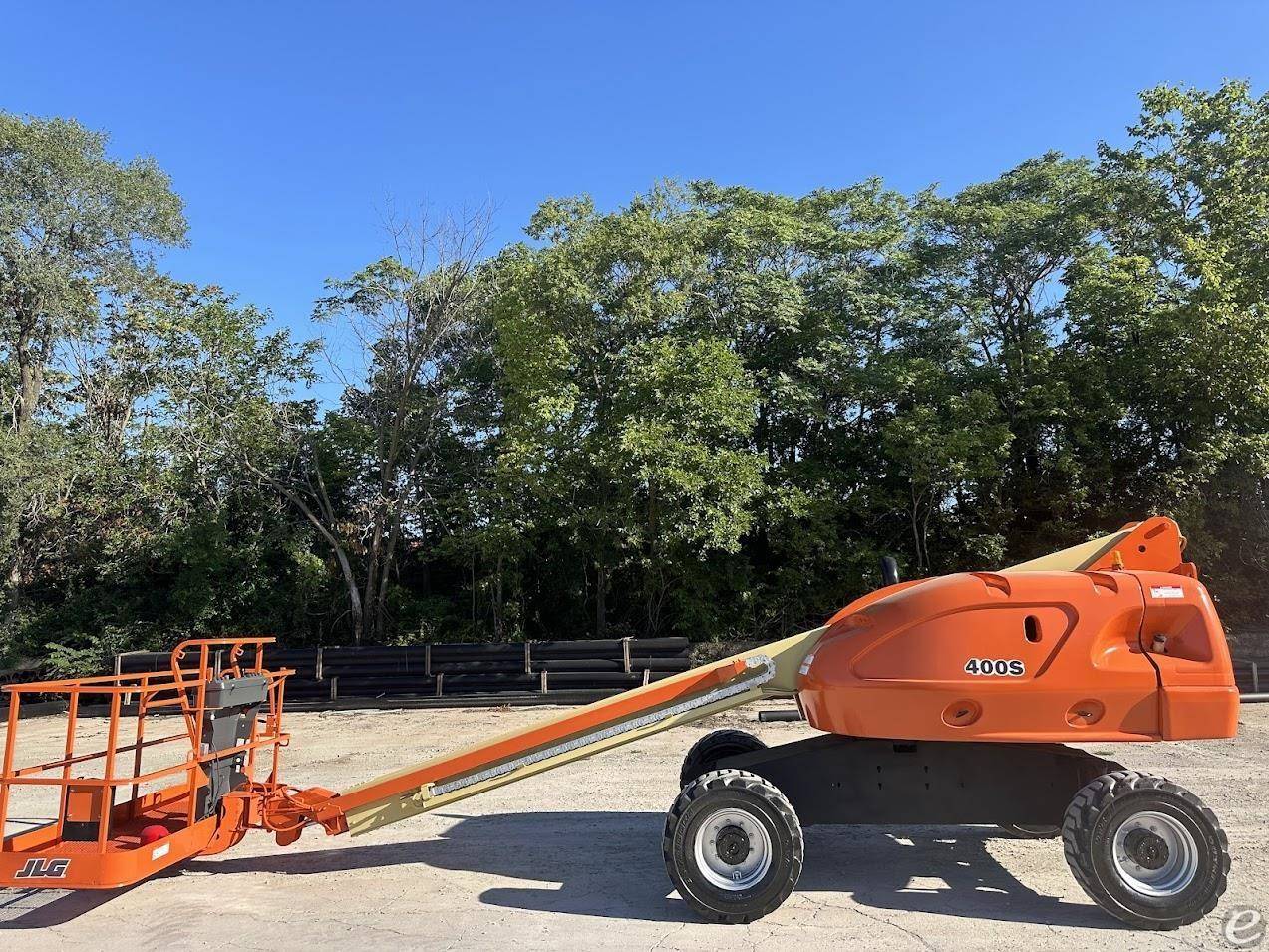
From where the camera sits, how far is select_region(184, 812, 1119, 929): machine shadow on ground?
16.6 ft

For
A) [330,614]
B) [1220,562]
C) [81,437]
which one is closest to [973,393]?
[1220,562]

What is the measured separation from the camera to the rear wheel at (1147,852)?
14.9 ft

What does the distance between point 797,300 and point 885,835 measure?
48.9 feet

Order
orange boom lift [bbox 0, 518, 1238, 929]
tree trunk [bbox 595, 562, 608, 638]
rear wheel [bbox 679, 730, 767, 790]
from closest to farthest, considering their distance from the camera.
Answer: orange boom lift [bbox 0, 518, 1238, 929] < rear wheel [bbox 679, 730, 767, 790] < tree trunk [bbox 595, 562, 608, 638]

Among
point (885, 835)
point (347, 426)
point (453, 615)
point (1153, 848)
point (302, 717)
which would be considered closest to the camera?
point (1153, 848)

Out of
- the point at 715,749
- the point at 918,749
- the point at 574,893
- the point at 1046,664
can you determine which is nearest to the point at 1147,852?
the point at 1046,664

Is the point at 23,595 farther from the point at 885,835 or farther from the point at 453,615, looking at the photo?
the point at 885,835

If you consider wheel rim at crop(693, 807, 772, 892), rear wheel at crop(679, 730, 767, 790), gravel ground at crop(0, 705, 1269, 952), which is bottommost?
gravel ground at crop(0, 705, 1269, 952)

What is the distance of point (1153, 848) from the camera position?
466 centimetres

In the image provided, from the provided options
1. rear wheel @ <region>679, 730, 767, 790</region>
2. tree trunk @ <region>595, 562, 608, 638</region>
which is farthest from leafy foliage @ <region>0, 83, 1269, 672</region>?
rear wheel @ <region>679, 730, 767, 790</region>

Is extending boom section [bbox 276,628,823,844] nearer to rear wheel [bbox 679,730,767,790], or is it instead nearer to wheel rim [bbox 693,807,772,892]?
wheel rim [bbox 693,807,772,892]

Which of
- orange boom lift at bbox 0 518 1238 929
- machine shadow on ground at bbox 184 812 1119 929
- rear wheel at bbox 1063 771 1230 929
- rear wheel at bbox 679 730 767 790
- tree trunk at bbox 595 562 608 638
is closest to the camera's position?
rear wheel at bbox 1063 771 1230 929

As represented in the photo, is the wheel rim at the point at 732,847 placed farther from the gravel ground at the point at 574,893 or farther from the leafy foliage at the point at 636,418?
the leafy foliage at the point at 636,418

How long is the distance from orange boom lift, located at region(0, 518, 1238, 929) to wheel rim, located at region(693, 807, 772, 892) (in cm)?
1
